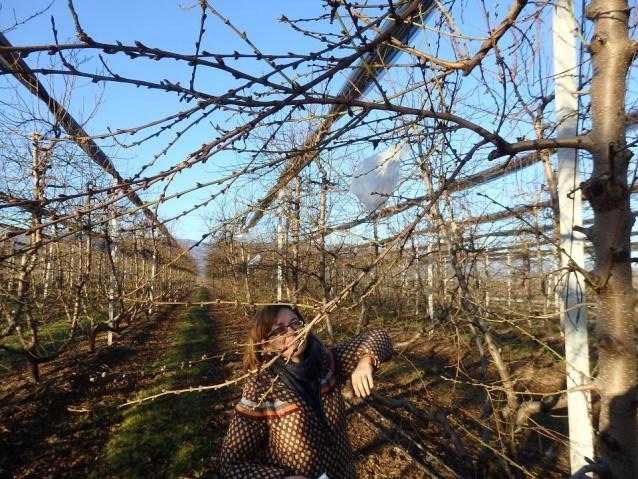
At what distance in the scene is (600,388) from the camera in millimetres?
1099

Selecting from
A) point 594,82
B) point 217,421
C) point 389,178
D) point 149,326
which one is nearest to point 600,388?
point 594,82

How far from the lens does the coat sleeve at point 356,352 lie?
2135 millimetres

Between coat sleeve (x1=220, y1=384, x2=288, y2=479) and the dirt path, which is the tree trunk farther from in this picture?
the dirt path

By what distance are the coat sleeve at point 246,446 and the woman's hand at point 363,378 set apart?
0.45 metres

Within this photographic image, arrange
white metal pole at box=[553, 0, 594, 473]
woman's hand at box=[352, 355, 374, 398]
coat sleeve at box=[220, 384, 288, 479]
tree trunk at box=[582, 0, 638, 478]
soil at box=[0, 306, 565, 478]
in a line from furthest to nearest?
soil at box=[0, 306, 565, 478] → white metal pole at box=[553, 0, 594, 473] → woman's hand at box=[352, 355, 374, 398] → coat sleeve at box=[220, 384, 288, 479] → tree trunk at box=[582, 0, 638, 478]

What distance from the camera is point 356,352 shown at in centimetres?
218

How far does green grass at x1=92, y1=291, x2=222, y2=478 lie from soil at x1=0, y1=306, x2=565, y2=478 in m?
0.16

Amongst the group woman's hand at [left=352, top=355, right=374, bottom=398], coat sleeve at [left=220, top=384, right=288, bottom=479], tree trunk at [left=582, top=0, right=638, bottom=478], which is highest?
tree trunk at [left=582, top=0, right=638, bottom=478]

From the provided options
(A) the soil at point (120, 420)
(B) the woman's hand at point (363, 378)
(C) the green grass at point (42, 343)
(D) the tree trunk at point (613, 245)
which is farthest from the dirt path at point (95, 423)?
(D) the tree trunk at point (613, 245)

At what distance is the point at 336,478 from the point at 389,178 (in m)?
1.87

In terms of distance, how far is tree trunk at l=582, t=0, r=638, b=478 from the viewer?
1.05m

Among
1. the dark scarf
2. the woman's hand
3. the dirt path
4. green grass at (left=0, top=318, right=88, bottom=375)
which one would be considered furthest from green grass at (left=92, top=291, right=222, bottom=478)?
the woman's hand

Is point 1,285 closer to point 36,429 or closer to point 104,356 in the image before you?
point 36,429

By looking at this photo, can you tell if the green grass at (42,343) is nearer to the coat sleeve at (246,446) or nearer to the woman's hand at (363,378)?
the coat sleeve at (246,446)
